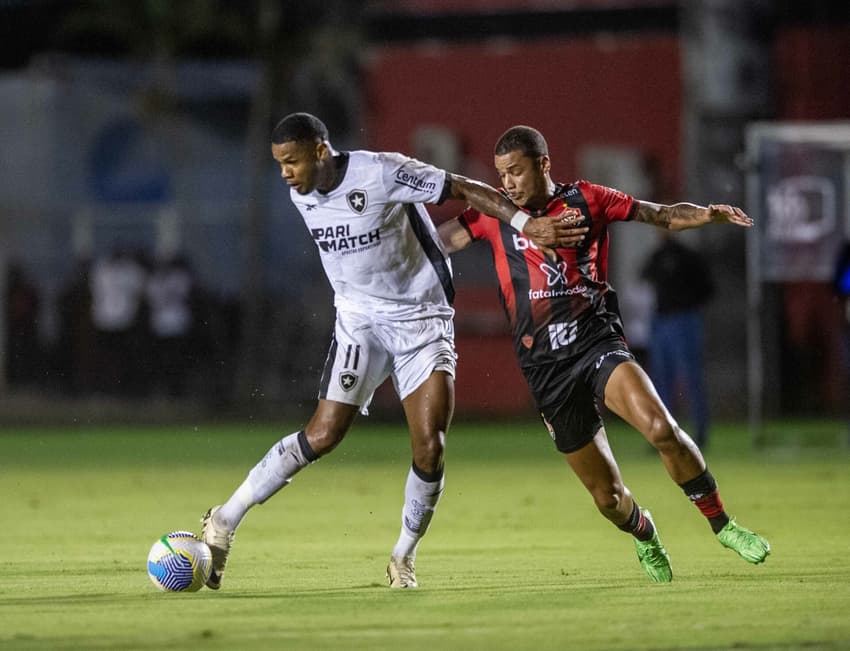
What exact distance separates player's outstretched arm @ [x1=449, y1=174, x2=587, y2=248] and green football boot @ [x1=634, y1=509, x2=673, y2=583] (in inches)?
64.9

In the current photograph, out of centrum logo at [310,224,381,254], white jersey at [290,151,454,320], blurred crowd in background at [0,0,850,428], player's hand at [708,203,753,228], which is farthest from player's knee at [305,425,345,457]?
blurred crowd in background at [0,0,850,428]

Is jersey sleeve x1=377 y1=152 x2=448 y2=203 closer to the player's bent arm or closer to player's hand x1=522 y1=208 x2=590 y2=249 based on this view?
the player's bent arm

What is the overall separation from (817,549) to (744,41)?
61.4 feet

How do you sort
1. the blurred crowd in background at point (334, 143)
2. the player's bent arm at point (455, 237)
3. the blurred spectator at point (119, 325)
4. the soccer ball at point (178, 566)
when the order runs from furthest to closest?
the blurred crowd in background at point (334, 143)
the blurred spectator at point (119, 325)
the player's bent arm at point (455, 237)
the soccer ball at point (178, 566)

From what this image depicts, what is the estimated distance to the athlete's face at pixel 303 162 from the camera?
9.24m

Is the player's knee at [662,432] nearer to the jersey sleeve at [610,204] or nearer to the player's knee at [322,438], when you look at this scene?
the jersey sleeve at [610,204]

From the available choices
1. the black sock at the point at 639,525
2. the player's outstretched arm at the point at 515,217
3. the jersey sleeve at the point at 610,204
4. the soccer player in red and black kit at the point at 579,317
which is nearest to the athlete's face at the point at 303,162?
the player's outstretched arm at the point at 515,217

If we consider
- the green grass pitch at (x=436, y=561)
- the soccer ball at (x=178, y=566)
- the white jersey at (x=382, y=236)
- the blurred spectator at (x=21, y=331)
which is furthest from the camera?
the blurred spectator at (x=21, y=331)

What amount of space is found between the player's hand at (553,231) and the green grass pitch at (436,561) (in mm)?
1774

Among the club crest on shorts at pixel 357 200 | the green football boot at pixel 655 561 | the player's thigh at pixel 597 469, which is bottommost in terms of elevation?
the green football boot at pixel 655 561

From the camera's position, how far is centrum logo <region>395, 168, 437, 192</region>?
9.31 m

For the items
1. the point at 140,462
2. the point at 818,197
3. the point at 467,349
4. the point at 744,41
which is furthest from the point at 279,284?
the point at 818,197

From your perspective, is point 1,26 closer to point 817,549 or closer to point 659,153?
point 659,153

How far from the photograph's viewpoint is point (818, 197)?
19328 mm
